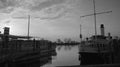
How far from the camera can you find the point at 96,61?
757 inches

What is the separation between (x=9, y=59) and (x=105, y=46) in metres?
16.4

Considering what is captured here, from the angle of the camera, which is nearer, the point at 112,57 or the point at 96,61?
the point at 112,57

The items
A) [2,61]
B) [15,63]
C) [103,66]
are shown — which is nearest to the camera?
[103,66]

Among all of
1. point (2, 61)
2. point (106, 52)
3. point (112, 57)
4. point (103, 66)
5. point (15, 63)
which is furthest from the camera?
point (106, 52)

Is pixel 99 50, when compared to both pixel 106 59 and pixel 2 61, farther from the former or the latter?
pixel 2 61

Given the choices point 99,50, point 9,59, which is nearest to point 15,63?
point 9,59

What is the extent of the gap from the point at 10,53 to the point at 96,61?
48.0 ft

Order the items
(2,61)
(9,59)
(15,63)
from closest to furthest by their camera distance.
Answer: (2,61) → (9,59) → (15,63)

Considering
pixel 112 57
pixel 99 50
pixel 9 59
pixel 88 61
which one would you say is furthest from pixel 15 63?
pixel 112 57

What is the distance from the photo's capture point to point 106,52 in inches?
719

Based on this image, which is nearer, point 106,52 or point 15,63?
point 15,63

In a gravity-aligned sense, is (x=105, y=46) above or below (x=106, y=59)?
above

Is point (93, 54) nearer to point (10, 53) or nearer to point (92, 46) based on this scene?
point (92, 46)

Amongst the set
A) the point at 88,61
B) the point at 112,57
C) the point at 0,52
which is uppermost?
the point at 0,52
